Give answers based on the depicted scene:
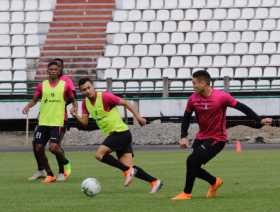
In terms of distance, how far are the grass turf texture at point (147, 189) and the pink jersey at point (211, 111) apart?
0.84 meters

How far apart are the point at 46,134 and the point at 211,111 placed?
486 cm

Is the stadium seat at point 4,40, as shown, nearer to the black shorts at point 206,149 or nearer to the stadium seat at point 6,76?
the stadium seat at point 6,76

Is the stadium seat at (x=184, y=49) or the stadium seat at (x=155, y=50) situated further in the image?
the stadium seat at (x=155, y=50)

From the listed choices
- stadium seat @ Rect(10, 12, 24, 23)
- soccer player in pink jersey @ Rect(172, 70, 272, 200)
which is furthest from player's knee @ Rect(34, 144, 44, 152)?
stadium seat @ Rect(10, 12, 24, 23)

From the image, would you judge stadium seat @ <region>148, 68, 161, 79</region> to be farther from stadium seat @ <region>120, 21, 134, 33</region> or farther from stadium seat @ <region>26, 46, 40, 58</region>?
stadium seat @ <region>26, 46, 40, 58</region>

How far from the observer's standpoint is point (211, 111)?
41.5ft

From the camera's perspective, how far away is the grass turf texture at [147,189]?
452 inches

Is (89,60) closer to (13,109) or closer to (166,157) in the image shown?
(13,109)

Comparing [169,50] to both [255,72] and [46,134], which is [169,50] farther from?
[46,134]

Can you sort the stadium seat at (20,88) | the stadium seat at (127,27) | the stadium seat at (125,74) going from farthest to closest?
the stadium seat at (127,27) → the stadium seat at (125,74) → the stadium seat at (20,88)

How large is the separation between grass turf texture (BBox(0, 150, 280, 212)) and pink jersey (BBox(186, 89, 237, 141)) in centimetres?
84

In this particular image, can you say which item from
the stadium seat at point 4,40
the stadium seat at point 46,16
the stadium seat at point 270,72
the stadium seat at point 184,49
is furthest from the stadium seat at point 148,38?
the stadium seat at point 4,40

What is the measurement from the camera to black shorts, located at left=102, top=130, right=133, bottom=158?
14172 mm

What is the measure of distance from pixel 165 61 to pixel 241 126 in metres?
5.33
